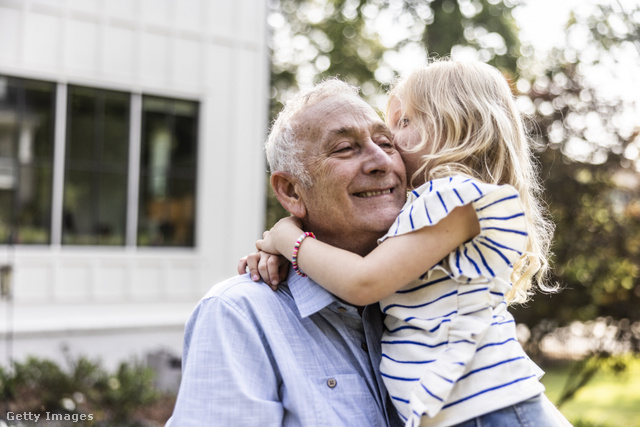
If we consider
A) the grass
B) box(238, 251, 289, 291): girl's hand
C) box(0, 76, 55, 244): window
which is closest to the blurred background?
box(0, 76, 55, 244): window

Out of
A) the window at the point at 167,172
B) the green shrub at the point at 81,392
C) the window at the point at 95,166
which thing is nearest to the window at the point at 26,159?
the window at the point at 95,166

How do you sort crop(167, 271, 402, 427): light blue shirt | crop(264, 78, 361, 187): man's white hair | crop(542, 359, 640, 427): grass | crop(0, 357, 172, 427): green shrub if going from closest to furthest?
crop(167, 271, 402, 427): light blue shirt → crop(264, 78, 361, 187): man's white hair → crop(0, 357, 172, 427): green shrub → crop(542, 359, 640, 427): grass

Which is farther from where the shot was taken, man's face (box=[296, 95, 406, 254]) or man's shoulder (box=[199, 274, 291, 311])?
man's face (box=[296, 95, 406, 254])

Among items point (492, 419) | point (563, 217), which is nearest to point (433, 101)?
point (492, 419)

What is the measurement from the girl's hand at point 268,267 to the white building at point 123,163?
7.31m

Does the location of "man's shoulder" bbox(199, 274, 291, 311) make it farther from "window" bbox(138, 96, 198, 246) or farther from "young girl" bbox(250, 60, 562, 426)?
"window" bbox(138, 96, 198, 246)

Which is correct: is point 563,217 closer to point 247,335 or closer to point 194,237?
point 194,237

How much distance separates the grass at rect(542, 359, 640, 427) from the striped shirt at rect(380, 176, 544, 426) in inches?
392

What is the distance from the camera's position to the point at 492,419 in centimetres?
197

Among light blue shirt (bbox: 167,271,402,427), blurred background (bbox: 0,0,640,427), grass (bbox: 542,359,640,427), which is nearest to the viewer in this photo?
light blue shirt (bbox: 167,271,402,427)

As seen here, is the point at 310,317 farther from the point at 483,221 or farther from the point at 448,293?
the point at 483,221

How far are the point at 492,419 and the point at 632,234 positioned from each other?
8.36 meters

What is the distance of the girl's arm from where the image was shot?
1.99 meters

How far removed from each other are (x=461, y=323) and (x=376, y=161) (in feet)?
1.96
